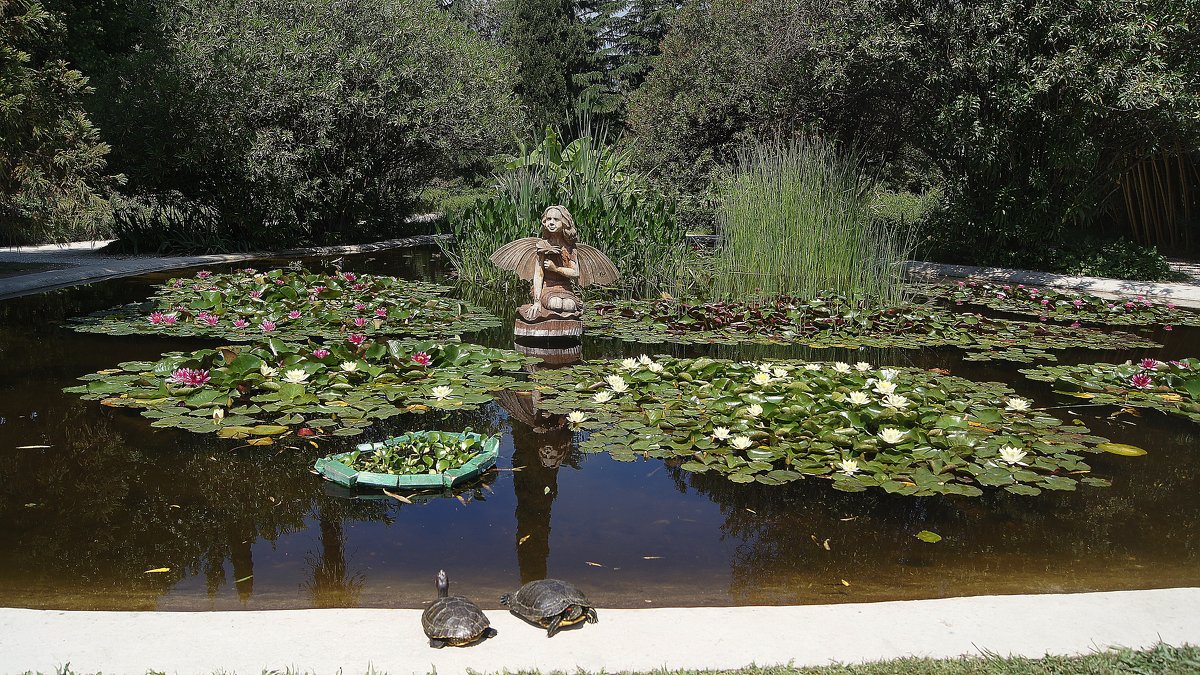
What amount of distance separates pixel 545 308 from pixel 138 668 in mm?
4374

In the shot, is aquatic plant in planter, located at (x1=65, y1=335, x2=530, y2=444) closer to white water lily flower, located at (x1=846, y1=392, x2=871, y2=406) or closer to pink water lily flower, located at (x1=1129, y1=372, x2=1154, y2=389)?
white water lily flower, located at (x1=846, y1=392, x2=871, y2=406)

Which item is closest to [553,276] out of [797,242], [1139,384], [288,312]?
[288,312]

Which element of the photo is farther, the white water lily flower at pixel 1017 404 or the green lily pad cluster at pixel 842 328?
the green lily pad cluster at pixel 842 328

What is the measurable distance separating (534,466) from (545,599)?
1403mm

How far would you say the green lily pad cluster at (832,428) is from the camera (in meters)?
3.37

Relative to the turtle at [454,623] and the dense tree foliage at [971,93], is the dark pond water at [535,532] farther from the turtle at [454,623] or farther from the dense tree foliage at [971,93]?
the dense tree foliage at [971,93]

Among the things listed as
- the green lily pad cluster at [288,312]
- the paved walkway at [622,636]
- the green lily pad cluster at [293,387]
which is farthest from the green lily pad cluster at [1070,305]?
the paved walkway at [622,636]

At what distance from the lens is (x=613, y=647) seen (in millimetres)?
2080

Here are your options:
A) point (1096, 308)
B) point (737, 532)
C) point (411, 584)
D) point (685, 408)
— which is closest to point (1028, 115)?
point (1096, 308)

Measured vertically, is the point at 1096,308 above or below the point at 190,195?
below

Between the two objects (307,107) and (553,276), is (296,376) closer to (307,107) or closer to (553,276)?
(553,276)

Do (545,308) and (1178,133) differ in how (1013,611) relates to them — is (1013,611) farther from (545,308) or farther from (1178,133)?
(1178,133)

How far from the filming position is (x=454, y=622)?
2.09 m

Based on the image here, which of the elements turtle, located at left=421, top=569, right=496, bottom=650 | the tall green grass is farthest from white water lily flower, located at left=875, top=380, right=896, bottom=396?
the tall green grass
